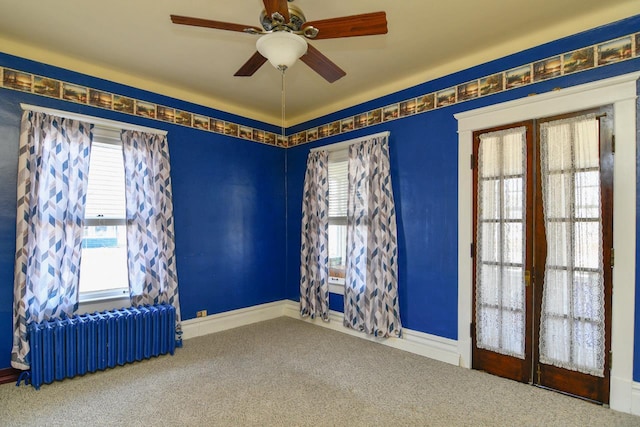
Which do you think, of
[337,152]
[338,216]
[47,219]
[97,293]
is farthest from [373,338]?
[47,219]

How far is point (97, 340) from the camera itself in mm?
3070

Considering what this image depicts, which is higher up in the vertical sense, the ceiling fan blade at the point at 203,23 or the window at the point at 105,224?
the ceiling fan blade at the point at 203,23

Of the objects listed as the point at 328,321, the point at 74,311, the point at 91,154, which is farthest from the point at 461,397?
the point at 91,154

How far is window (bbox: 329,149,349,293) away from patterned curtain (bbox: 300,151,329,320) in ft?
0.30

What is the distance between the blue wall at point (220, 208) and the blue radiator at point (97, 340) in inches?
21.6

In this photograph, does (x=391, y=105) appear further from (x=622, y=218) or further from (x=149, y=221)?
(x=149, y=221)

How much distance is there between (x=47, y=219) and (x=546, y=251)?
439cm

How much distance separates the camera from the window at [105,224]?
3391 millimetres

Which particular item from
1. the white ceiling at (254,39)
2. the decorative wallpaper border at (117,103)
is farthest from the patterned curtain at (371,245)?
the decorative wallpaper border at (117,103)

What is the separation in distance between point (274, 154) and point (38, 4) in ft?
9.92

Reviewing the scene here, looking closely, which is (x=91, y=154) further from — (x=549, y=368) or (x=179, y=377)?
(x=549, y=368)

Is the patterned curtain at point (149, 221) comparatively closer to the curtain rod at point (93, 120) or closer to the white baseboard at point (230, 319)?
the curtain rod at point (93, 120)

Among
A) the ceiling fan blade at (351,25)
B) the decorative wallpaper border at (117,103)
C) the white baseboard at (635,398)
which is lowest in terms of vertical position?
the white baseboard at (635,398)

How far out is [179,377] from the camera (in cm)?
302
